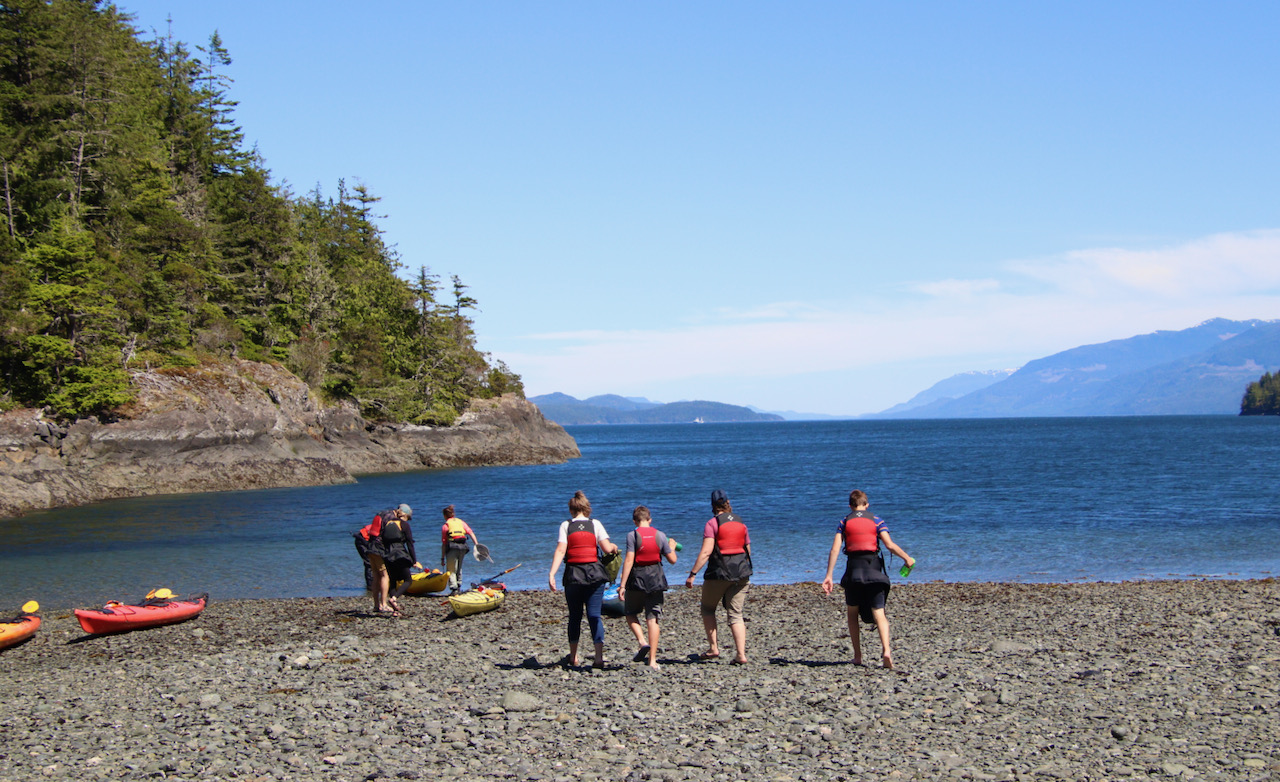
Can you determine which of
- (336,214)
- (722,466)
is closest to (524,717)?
(722,466)

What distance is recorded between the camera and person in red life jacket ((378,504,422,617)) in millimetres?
14812

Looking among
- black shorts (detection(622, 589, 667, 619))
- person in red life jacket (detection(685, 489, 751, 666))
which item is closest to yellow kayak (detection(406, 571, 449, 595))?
black shorts (detection(622, 589, 667, 619))

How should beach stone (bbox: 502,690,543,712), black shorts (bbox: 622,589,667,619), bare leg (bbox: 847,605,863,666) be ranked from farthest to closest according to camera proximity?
bare leg (bbox: 847,605,863,666), black shorts (bbox: 622,589,667,619), beach stone (bbox: 502,690,543,712)

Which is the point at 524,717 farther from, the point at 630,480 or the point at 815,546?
the point at 630,480

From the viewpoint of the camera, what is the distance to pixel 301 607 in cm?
1723

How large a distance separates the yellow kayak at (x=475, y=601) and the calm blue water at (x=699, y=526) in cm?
460

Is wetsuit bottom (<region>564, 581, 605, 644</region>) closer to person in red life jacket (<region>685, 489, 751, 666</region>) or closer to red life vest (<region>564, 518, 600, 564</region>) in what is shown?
red life vest (<region>564, 518, 600, 564</region>)

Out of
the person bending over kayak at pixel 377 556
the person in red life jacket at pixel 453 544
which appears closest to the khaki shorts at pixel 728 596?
the person bending over kayak at pixel 377 556

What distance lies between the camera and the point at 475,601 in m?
15.6

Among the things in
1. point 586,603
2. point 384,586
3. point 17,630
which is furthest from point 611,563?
point 17,630

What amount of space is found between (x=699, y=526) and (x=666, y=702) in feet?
72.7

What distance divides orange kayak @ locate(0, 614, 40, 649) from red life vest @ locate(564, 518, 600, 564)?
1060 centimetres

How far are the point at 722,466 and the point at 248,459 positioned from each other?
135 ft

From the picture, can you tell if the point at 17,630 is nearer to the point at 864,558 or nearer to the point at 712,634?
the point at 712,634
